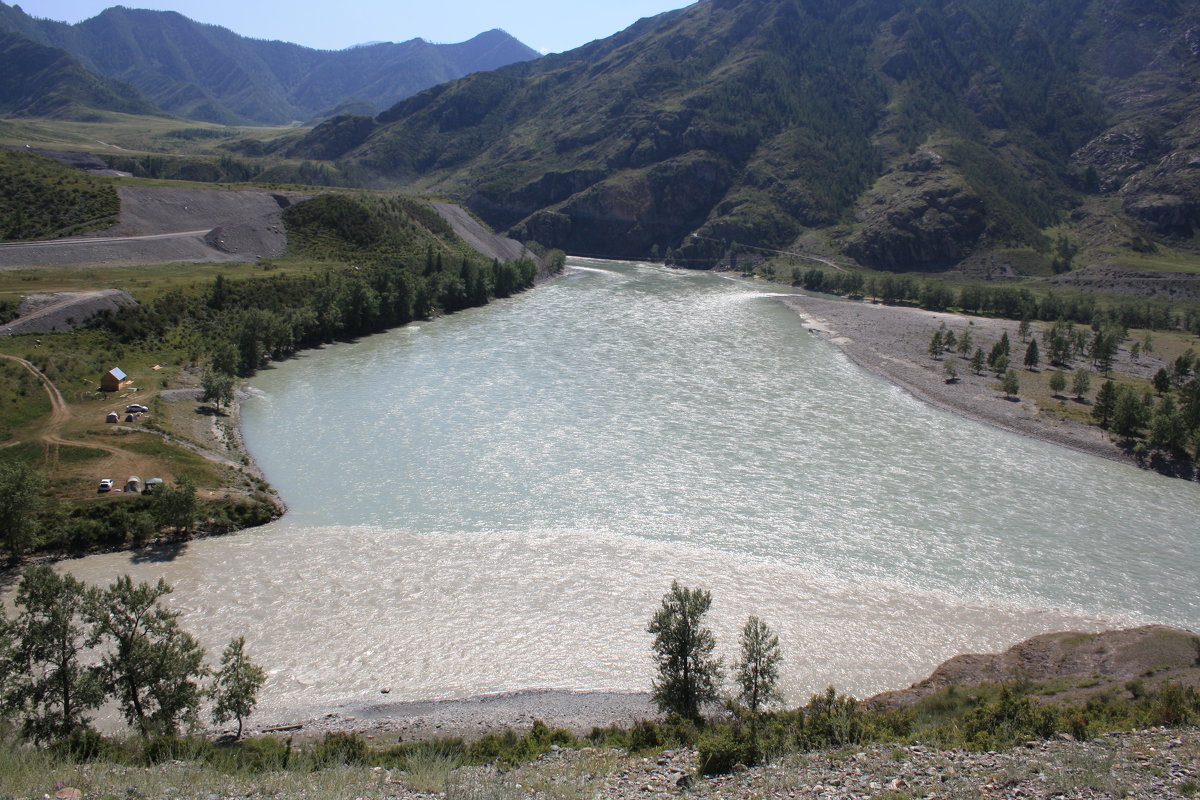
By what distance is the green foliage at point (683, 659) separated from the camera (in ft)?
72.9

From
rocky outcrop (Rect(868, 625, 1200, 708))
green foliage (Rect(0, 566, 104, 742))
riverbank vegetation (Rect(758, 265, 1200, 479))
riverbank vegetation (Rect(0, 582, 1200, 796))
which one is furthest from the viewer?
riverbank vegetation (Rect(758, 265, 1200, 479))

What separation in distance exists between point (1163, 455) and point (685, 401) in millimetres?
32229

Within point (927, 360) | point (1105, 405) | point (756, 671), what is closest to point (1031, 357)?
point (927, 360)

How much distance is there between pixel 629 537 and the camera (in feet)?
116

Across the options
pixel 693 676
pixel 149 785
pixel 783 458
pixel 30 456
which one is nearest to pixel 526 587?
pixel 693 676

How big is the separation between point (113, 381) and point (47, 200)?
52951 mm

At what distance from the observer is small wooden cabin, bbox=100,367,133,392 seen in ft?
154

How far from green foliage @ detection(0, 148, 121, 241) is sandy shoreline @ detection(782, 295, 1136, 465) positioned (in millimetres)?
86689

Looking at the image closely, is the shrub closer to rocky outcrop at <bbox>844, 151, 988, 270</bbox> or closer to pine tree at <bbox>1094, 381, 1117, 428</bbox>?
pine tree at <bbox>1094, 381, 1117, 428</bbox>

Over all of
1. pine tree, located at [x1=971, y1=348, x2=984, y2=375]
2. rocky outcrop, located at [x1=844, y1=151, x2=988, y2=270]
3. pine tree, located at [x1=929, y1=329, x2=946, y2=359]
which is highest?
rocky outcrop, located at [x1=844, y1=151, x2=988, y2=270]

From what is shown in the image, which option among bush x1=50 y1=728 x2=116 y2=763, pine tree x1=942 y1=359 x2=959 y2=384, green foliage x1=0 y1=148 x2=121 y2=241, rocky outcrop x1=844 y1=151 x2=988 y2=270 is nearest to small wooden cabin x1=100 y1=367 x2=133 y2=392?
bush x1=50 y1=728 x2=116 y2=763

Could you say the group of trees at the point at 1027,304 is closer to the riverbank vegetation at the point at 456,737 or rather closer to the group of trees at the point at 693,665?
the riverbank vegetation at the point at 456,737

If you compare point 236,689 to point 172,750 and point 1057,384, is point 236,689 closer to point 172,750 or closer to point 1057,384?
point 172,750

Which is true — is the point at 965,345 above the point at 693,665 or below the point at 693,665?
above
